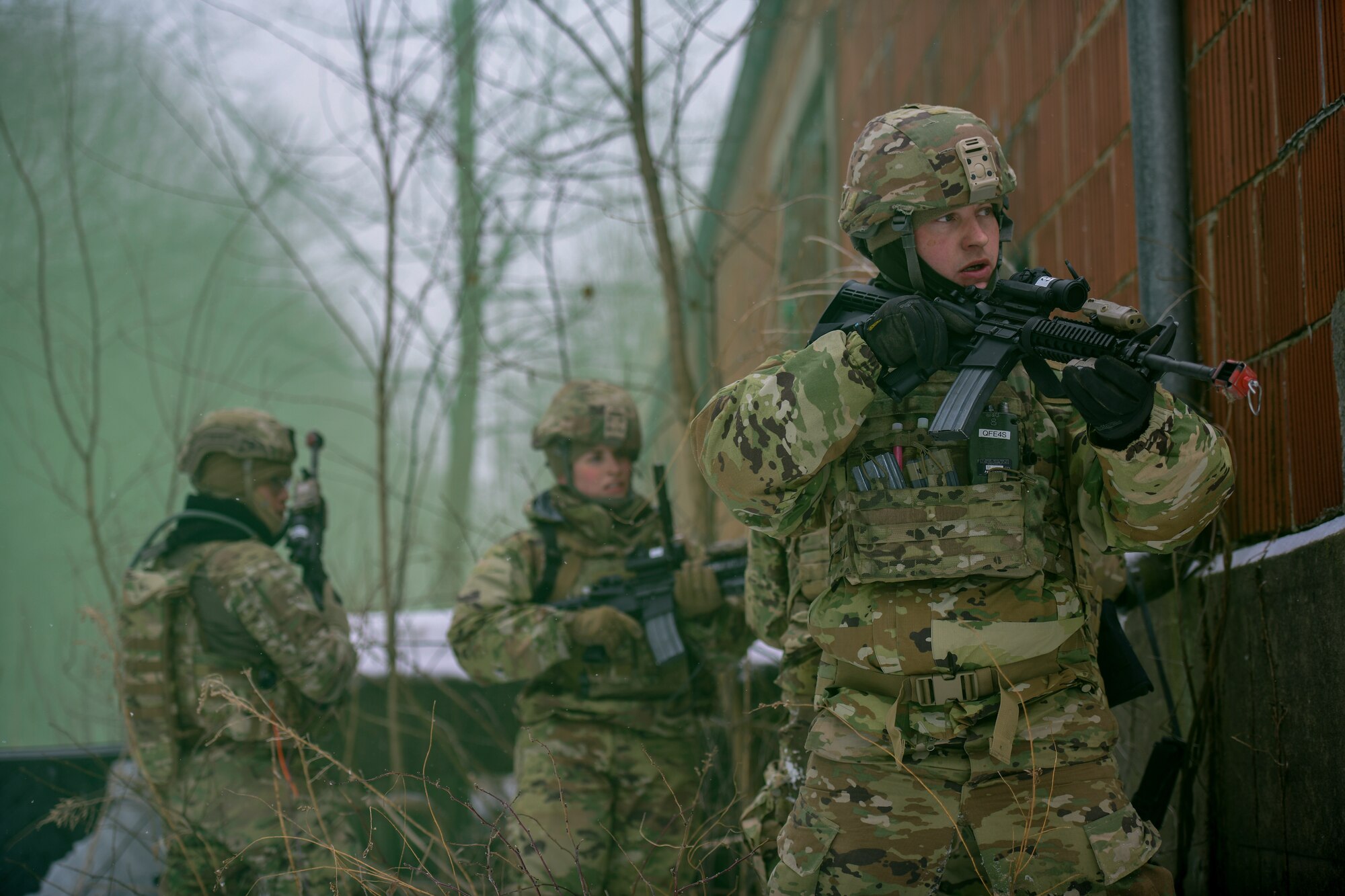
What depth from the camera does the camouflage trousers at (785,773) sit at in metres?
2.57

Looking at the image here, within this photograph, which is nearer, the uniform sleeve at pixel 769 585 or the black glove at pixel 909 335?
the black glove at pixel 909 335

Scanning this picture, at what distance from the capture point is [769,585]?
2939 millimetres

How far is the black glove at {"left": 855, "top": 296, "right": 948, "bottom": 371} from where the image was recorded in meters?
1.96

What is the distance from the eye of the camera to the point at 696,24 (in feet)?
14.0

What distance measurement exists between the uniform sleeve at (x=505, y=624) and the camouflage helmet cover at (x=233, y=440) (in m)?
0.99

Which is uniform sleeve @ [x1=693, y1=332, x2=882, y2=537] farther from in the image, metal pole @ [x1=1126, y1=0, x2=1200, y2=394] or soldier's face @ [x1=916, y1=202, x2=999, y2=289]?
metal pole @ [x1=1126, y1=0, x2=1200, y2=394]

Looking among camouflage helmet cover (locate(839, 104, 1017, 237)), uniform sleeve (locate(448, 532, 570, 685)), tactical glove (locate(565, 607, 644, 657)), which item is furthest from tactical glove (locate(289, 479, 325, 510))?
camouflage helmet cover (locate(839, 104, 1017, 237))

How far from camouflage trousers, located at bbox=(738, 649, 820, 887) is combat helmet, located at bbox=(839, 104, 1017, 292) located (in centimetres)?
105

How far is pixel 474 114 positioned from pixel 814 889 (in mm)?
10321

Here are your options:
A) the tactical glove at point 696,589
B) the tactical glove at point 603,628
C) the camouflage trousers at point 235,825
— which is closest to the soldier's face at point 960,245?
the tactical glove at point 696,589

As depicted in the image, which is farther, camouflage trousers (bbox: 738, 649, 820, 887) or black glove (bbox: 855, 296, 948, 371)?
camouflage trousers (bbox: 738, 649, 820, 887)

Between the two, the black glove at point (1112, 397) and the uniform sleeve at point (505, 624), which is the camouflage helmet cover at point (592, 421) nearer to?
the uniform sleeve at point (505, 624)

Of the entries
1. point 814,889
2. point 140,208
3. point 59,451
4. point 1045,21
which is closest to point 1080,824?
point 814,889

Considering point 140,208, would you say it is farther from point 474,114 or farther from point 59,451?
point 474,114
